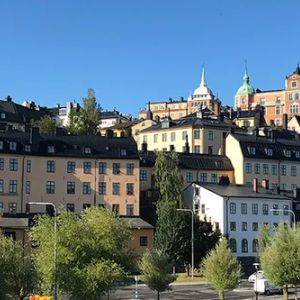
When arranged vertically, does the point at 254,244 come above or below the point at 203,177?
below

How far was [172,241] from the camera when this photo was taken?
3669 inches

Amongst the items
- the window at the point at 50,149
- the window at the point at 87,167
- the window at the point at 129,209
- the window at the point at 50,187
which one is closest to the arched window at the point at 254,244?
the window at the point at 129,209

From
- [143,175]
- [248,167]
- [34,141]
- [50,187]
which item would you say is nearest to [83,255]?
[50,187]

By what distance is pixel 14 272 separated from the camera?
139ft

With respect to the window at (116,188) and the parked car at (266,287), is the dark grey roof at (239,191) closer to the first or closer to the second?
the window at (116,188)

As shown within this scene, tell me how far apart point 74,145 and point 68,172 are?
4288mm

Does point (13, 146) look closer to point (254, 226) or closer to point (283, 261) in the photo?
point (254, 226)

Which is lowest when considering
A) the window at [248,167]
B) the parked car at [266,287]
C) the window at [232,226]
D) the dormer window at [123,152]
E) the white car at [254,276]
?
the parked car at [266,287]

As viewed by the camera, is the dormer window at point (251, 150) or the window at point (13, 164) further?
the dormer window at point (251, 150)

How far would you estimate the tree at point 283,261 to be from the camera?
2345 inches

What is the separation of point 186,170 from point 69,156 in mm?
20755

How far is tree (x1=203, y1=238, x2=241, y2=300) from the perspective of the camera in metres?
60.0

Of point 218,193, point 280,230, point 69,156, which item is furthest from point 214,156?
point 280,230

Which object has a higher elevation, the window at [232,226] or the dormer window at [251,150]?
the dormer window at [251,150]
